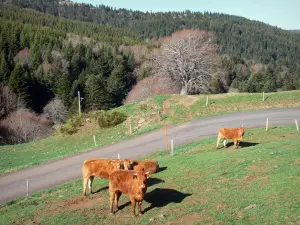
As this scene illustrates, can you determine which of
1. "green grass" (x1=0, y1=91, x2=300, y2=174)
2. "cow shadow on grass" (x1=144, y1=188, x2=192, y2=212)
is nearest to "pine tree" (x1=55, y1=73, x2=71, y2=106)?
"green grass" (x1=0, y1=91, x2=300, y2=174)

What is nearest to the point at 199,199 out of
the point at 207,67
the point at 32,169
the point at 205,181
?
the point at 205,181

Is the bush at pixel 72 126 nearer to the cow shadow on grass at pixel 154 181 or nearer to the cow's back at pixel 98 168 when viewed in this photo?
the cow's back at pixel 98 168

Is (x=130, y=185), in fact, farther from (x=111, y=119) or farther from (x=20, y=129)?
(x=20, y=129)

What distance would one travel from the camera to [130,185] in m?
13.0

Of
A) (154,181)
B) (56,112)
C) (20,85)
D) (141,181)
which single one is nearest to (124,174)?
(141,181)

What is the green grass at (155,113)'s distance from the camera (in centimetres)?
3581

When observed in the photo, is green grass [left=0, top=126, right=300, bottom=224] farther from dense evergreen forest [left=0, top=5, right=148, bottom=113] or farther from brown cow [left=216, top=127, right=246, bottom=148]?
dense evergreen forest [left=0, top=5, right=148, bottom=113]

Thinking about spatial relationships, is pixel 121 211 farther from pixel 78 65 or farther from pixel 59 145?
pixel 78 65

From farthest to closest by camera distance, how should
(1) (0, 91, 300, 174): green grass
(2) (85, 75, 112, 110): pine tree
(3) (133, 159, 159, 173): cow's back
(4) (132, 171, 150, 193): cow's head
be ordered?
(2) (85, 75, 112, 110): pine tree < (1) (0, 91, 300, 174): green grass < (3) (133, 159, 159, 173): cow's back < (4) (132, 171, 150, 193): cow's head

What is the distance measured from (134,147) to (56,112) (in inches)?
2072

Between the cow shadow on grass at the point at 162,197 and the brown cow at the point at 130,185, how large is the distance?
3.11 ft

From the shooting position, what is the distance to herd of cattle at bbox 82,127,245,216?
12711mm

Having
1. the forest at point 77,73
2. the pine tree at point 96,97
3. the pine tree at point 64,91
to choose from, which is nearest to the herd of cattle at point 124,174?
the forest at point 77,73

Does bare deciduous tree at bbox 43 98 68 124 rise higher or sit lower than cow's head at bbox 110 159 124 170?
lower
